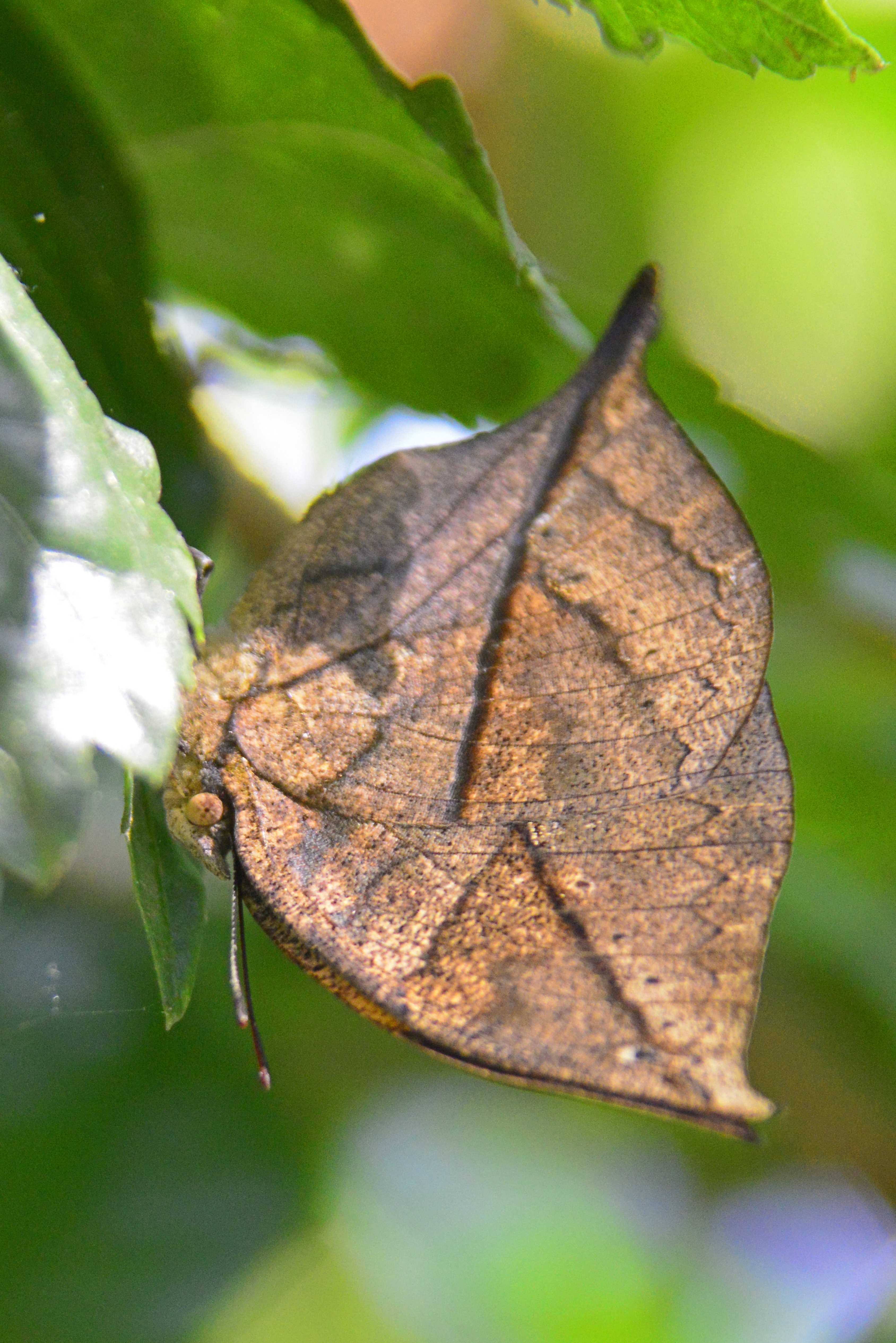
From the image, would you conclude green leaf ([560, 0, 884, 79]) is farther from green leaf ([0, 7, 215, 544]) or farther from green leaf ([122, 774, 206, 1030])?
green leaf ([122, 774, 206, 1030])

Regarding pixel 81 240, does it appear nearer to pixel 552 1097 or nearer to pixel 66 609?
pixel 66 609

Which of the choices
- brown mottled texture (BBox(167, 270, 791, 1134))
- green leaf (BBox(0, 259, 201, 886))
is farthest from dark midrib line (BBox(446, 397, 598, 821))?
green leaf (BBox(0, 259, 201, 886))

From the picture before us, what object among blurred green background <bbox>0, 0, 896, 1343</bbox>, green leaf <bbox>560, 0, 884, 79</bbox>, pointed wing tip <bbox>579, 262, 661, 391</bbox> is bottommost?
blurred green background <bbox>0, 0, 896, 1343</bbox>

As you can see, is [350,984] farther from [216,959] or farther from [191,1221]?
[191,1221]

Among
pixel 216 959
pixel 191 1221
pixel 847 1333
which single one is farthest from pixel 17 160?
pixel 847 1333

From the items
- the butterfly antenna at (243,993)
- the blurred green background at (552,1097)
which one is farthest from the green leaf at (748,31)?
the butterfly antenna at (243,993)

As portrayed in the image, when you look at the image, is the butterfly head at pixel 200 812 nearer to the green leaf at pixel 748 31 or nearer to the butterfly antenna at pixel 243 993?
the butterfly antenna at pixel 243 993
